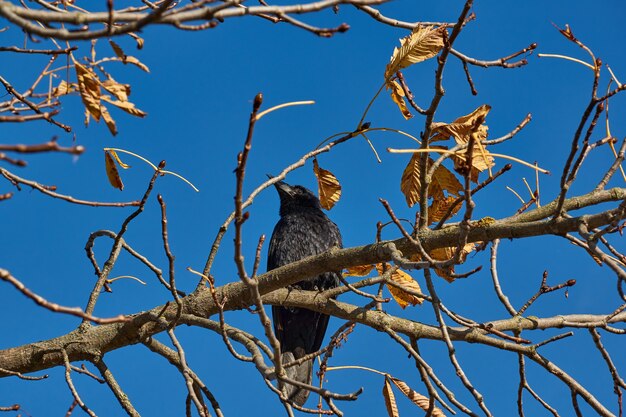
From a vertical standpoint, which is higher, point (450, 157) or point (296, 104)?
point (450, 157)

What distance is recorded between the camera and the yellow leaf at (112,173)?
11.8 ft

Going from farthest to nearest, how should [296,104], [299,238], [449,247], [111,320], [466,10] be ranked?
[299,238] < [449,247] < [466,10] < [296,104] < [111,320]

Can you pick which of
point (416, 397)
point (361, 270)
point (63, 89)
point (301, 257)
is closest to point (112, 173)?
point (63, 89)

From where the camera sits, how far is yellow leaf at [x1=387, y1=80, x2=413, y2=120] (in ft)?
11.2

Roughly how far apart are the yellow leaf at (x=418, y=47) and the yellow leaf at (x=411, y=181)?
1.62 feet

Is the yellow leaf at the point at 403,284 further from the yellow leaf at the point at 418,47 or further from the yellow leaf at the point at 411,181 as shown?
the yellow leaf at the point at 418,47

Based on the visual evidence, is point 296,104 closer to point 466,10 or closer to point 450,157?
point 466,10

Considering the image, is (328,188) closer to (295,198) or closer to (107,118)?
(107,118)

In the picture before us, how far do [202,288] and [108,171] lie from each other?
837 millimetres

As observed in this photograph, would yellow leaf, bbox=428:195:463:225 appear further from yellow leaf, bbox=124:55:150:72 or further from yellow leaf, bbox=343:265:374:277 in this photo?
yellow leaf, bbox=124:55:150:72

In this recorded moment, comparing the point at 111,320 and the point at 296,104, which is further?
the point at 296,104

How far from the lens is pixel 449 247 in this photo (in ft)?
11.1

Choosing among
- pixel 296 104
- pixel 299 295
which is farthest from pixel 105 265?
pixel 296 104

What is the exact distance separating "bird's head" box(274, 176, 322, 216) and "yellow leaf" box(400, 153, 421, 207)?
12.2 ft
